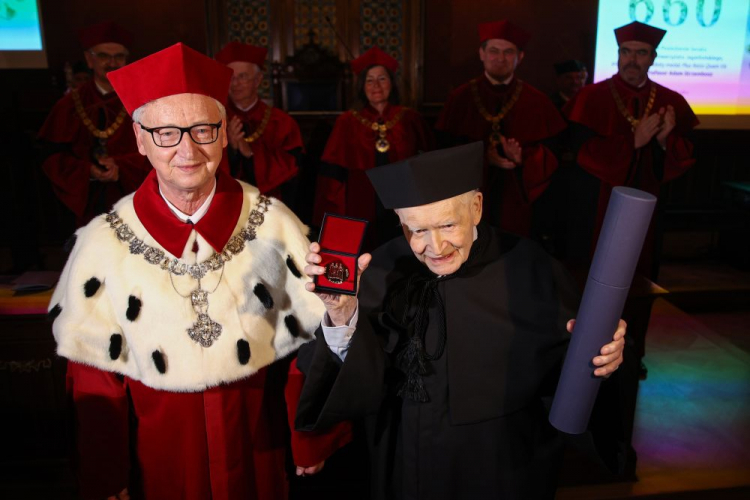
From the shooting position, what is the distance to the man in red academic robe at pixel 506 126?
4.86m

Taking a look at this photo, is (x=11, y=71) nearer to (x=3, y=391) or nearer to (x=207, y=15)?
(x=207, y=15)

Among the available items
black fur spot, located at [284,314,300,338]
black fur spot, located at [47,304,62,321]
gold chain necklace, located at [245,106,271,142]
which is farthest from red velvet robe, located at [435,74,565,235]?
black fur spot, located at [47,304,62,321]

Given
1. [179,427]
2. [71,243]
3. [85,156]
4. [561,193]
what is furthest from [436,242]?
[561,193]

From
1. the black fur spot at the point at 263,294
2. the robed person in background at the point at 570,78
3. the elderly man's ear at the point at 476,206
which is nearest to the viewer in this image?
the elderly man's ear at the point at 476,206

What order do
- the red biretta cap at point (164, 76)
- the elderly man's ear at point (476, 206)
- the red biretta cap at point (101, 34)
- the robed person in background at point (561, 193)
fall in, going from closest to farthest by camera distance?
the red biretta cap at point (164, 76)
the elderly man's ear at point (476, 206)
the red biretta cap at point (101, 34)
the robed person in background at point (561, 193)

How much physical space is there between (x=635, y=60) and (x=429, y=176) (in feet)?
11.5

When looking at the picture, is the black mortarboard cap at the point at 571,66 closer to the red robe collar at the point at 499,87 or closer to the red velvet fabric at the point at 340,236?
the red robe collar at the point at 499,87

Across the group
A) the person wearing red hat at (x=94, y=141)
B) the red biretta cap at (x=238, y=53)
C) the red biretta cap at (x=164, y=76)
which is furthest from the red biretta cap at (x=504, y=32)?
the red biretta cap at (x=164, y=76)

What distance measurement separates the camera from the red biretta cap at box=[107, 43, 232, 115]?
175 cm

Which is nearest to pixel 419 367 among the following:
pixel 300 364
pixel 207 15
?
pixel 300 364

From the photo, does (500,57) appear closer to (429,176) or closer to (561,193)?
(561,193)

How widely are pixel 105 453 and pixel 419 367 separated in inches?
41.0

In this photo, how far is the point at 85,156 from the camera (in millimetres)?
4520

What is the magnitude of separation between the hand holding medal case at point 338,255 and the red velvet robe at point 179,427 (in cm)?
48
